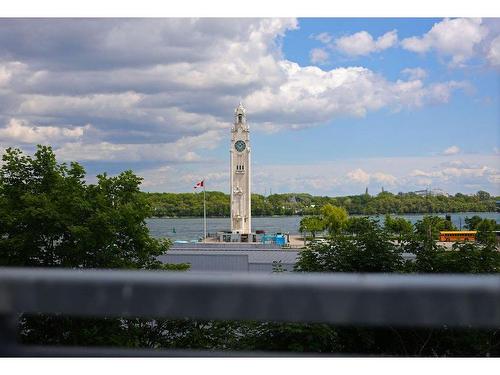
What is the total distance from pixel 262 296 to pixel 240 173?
84529 millimetres

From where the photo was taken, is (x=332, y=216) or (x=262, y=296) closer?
(x=262, y=296)

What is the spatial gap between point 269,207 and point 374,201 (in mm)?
23774

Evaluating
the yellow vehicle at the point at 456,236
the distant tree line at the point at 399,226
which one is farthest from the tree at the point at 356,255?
the yellow vehicle at the point at 456,236

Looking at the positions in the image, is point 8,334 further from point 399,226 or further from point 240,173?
point 240,173

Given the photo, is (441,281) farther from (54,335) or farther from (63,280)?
(54,335)

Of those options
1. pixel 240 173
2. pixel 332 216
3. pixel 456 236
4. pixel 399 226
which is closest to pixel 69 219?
pixel 399 226

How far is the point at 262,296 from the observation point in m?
1.26

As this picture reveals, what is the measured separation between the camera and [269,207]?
369 ft

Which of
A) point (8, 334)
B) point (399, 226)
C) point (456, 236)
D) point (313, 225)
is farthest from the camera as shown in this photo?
point (313, 225)

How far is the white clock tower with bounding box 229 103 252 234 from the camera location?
277 feet

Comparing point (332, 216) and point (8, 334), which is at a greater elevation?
point (332, 216)

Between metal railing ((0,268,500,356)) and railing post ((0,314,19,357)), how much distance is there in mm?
105

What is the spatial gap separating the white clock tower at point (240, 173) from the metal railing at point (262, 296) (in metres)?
82.8

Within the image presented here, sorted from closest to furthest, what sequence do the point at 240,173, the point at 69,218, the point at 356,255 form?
1. the point at 356,255
2. the point at 69,218
3. the point at 240,173
